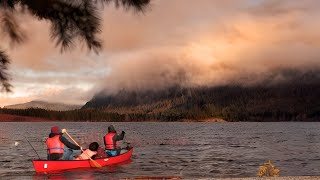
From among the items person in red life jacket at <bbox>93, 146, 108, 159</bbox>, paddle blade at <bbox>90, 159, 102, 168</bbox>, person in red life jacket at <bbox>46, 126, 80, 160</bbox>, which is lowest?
paddle blade at <bbox>90, 159, 102, 168</bbox>

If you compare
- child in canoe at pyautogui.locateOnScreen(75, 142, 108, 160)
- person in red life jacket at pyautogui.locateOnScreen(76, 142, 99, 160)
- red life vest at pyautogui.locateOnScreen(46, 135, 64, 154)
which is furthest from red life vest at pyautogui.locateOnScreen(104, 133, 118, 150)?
red life vest at pyautogui.locateOnScreen(46, 135, 64, 154)

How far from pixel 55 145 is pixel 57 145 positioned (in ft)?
0.38

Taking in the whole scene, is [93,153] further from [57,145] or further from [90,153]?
[57,145]

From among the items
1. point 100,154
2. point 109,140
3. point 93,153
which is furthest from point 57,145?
point 109,140

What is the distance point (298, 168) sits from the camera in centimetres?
3672

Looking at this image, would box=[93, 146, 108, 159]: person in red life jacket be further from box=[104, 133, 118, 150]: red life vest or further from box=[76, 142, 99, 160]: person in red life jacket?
box=[104, 133, 118, 150]: red life vest

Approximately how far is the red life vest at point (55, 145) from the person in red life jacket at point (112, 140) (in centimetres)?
547

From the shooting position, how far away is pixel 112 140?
106 feet

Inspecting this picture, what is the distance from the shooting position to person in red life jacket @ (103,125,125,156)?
32.2m

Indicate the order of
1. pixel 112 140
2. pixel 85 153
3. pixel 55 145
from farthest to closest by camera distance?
pixel 112 140 < pixel 85 153 < pixel 55 145

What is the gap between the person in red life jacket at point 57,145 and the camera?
25234 millimetres

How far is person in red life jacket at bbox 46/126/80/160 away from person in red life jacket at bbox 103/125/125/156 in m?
4.35

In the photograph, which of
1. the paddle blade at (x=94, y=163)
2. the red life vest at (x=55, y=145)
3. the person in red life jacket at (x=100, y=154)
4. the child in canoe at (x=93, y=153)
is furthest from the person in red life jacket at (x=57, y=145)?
the person in red life jacket at (x=100, y=154)

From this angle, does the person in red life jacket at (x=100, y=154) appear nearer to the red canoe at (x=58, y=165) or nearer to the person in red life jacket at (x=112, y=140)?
the red canoe at (x=58, y=165)
